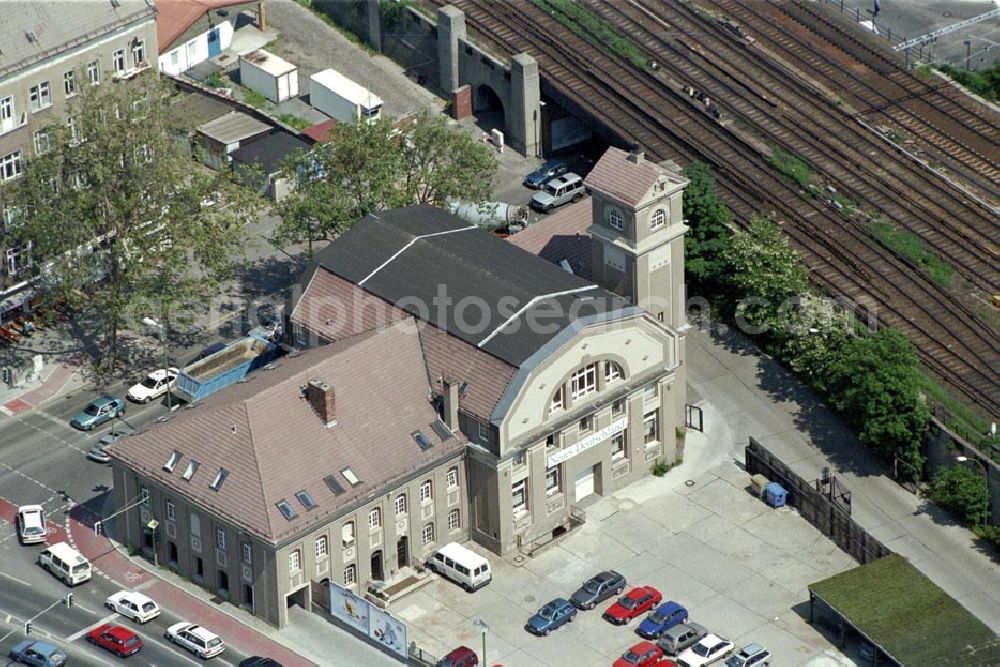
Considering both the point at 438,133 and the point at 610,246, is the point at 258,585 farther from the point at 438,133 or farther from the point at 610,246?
the point at 438,133

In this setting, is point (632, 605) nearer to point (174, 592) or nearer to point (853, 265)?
point (174, 592)

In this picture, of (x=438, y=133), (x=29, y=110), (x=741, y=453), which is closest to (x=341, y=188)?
(x=438, y=133)

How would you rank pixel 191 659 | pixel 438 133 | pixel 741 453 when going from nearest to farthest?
pixel 191 659
pixel 741 453
pixel 438 133

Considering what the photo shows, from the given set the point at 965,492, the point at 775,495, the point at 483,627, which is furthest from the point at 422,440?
the point at 965,492

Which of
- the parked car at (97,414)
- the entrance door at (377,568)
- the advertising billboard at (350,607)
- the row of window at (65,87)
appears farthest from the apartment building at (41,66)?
the advertising billboard at (350,607)

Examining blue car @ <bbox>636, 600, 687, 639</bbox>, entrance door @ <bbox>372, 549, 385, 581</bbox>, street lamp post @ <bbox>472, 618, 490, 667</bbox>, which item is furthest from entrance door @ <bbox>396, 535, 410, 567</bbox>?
blue car @ <bbox>636, 600, 687, 639</bbox>
